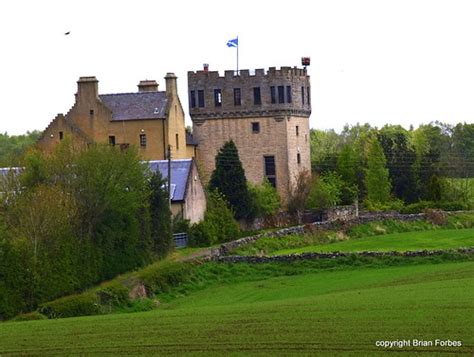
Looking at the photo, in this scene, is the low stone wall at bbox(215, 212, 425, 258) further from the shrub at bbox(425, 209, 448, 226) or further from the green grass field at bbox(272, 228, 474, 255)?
the green grass field at bbox(272, 228, 474, 255)

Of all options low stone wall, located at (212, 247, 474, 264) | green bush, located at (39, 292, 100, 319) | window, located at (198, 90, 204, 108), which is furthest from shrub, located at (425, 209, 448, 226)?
green bush, located at (39, 292, 100, 319)

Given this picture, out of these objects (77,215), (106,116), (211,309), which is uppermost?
(106,116)

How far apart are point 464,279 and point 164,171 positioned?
2601 centimetres

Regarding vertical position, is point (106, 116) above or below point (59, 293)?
above

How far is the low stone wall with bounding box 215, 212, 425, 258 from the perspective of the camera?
61.1 metres

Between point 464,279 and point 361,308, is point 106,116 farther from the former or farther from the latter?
point 361,308

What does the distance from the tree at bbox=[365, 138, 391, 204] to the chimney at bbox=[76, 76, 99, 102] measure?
80.1ft

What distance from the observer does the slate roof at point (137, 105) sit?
8194 cm

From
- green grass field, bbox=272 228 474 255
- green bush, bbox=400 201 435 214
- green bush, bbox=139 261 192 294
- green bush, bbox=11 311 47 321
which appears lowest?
green bush, bbox=11 311 47 321

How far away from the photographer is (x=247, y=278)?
2156 inches

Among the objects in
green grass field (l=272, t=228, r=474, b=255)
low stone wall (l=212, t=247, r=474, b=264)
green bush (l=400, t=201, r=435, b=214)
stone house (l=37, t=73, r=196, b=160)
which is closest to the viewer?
low stone wall (l=212, t=247, r=474, b=264)

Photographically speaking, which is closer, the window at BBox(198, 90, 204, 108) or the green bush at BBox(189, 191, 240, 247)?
the green bush at BBox(189, 191, 240, 247)

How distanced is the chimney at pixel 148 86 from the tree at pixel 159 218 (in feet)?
89.2

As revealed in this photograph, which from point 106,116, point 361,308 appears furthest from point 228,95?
point 361,308
